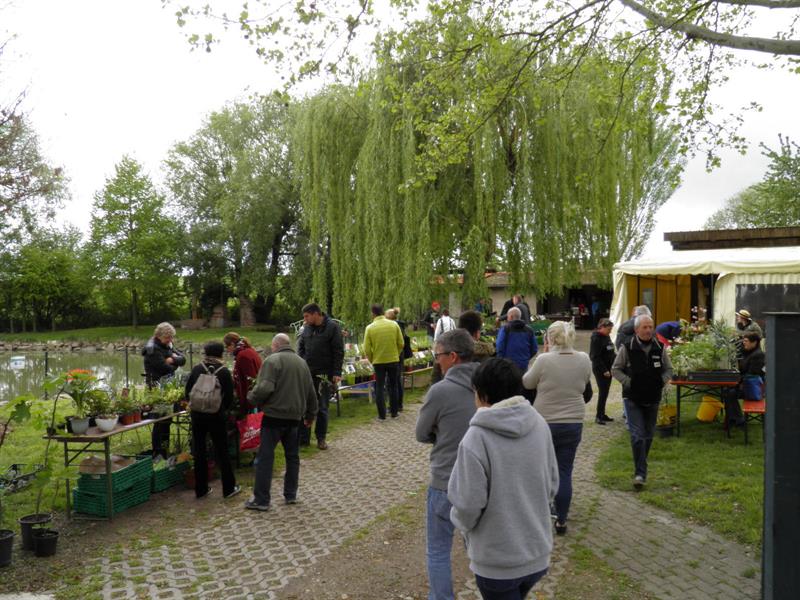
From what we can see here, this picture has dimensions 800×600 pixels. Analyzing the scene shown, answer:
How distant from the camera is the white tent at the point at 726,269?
40.6ft

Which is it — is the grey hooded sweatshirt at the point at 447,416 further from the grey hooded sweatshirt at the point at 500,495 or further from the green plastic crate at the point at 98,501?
the green plastic crate at the point at 98,501

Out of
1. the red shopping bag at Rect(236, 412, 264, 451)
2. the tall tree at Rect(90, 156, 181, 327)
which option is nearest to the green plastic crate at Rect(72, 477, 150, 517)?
the red shopping bag at Rect(236, 412, 264, 451)

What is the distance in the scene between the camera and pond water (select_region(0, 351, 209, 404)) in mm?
17828

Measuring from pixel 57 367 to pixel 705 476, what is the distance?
87.5 ft

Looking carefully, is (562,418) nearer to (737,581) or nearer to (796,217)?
(737,581)

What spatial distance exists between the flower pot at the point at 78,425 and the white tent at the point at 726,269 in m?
11.3

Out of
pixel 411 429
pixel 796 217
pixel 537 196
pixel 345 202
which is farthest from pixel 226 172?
pixel 411 429

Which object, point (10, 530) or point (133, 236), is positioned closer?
point (10, 530)

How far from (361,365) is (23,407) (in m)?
7.62

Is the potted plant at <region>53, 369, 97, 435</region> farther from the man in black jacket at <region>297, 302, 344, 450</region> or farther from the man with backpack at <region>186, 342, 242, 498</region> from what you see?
the man in black jacket at <region>297, 302, 344, 450</region>

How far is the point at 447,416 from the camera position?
365cm

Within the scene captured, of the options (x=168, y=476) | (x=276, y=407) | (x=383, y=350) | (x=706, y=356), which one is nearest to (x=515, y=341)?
(x=383, y=350)

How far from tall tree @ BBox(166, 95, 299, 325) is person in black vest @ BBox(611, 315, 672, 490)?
80.5ft

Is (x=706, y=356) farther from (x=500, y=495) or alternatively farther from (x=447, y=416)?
(x=500, y=495)
